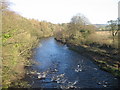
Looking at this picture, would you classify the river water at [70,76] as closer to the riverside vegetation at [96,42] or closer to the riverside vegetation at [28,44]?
the riverside vegetation at [28,44]

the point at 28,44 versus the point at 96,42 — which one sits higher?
the point at 28,44

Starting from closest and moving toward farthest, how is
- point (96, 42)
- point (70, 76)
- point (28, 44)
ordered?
point (70, 76)
point (28, 44)
point (96, 42)

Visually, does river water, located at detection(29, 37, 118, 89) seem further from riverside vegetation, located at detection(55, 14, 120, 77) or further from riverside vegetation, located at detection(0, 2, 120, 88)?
riverside vegetation, located at detection(55, 14, 120, 77)

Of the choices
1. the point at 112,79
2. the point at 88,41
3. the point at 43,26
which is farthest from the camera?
the point at 43,26

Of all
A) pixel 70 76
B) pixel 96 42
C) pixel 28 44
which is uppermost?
pixel 28 44

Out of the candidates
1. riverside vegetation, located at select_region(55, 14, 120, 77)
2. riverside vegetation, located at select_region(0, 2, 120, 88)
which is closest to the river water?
riverside vegetation, located at select_region(0, 2, 120, 88)

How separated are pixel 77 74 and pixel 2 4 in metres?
11.7

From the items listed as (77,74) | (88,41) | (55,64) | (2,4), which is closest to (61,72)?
(77,74)

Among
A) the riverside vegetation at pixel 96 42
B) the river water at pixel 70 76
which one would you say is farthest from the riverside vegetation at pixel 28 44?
the river water at pixel 70 76

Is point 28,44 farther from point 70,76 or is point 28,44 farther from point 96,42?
point 96,42

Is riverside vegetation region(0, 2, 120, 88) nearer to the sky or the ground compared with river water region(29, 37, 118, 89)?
nearer to the sky

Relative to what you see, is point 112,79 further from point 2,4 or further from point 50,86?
point 2,4

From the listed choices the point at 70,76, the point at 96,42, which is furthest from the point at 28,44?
the point at 96,42

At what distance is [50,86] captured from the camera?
17.3 m
